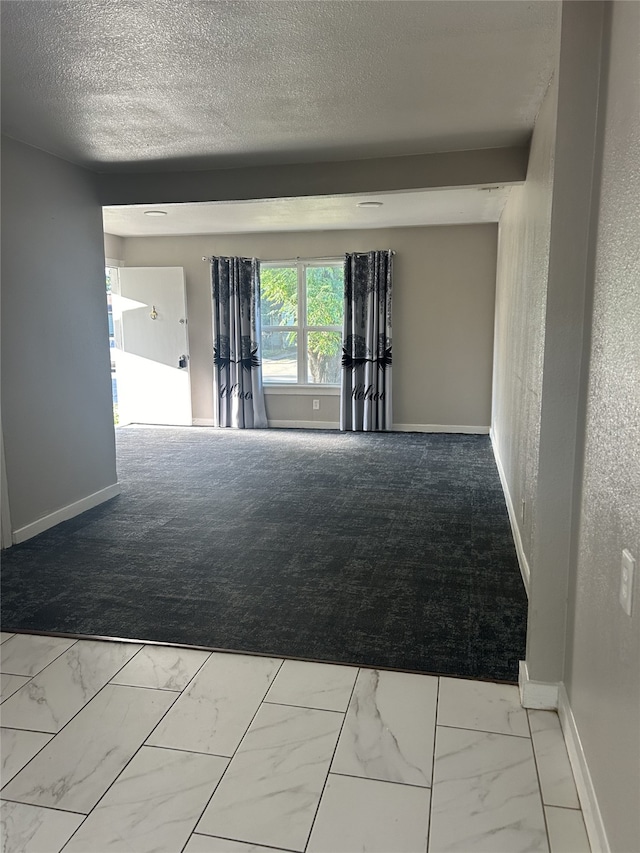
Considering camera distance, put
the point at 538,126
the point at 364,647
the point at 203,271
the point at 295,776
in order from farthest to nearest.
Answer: the point at 203,271
the point at 538,126
the point at 364,647
the point at 295,776

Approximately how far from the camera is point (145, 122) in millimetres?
3096

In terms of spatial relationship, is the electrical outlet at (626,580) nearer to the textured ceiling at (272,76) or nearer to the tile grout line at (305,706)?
the tile grout line at (305,706)

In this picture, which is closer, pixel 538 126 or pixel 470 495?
pixel 538 126

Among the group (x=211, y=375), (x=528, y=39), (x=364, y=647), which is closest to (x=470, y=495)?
(x=364, y=647)

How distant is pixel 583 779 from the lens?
1573 millimetres

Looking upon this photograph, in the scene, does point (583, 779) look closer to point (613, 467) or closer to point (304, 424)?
point (613, 467)

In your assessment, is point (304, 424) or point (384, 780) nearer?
point (384, 780)

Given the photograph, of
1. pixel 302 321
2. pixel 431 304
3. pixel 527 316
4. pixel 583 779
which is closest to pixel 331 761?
pixel 583 779

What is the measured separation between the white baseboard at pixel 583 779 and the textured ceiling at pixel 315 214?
3789 mm

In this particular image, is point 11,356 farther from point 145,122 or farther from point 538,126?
point 538,126

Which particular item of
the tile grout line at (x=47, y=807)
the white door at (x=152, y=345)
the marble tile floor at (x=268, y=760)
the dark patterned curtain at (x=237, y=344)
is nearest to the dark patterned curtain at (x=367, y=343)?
the dark patterned curtain at (x=237, y=344)

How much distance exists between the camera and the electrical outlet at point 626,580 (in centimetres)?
120

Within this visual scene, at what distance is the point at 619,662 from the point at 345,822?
0.81m

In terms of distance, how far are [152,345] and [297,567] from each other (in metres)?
4.99
